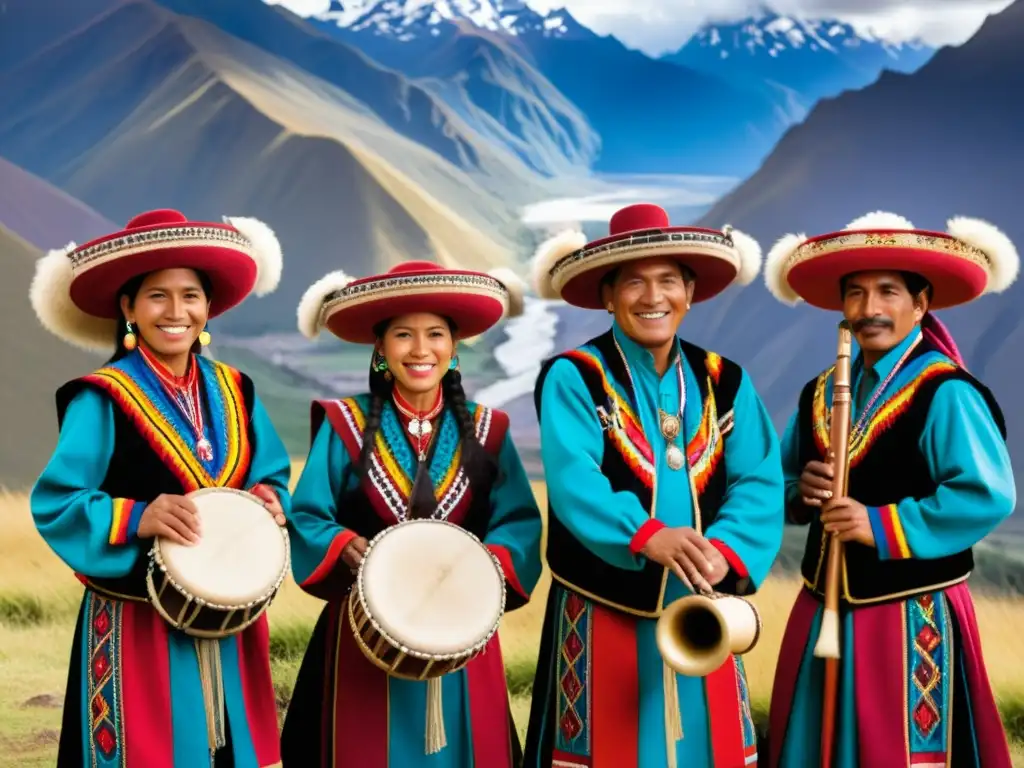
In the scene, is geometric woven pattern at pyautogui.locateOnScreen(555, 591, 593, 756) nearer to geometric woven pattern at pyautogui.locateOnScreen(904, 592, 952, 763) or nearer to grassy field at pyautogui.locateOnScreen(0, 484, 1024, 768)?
geometric woven pattern at pyautogui.locateOnScreen(904, 592, 952, 763)

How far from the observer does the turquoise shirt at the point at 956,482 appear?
3.13 metres

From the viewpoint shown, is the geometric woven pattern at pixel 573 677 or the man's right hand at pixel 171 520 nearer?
the man's right hand at pixel 171 520

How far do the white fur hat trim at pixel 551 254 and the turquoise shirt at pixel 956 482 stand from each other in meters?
1.08

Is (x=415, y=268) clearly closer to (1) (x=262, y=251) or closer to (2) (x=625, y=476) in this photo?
(1) (x=262, y=251)

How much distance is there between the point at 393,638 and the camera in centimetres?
288

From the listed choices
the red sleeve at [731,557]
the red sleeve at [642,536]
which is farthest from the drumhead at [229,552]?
the red sleeve at [731,557]

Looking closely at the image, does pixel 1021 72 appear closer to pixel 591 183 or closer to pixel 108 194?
pixel 591 183

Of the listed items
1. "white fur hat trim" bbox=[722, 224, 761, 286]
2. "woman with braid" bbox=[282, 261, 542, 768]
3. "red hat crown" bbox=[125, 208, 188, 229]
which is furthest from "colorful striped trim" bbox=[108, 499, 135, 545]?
"white fur hat trim" bbox=[722, 224, 761, 286]

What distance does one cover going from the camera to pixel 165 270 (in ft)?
10.5

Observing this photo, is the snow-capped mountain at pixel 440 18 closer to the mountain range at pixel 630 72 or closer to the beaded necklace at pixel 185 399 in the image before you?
the mountain range at pixel 630 72

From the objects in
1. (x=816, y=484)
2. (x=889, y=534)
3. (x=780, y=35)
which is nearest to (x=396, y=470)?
(x=816, y=484)

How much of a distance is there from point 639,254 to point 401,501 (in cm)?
93

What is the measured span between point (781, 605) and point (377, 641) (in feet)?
10.6

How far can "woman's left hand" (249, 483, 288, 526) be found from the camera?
317cm
